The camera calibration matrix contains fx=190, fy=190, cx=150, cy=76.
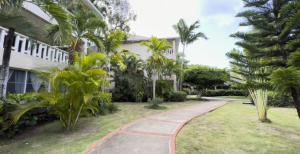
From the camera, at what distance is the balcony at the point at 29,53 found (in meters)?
7.64

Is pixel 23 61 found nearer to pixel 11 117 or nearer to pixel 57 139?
pixel 11 117

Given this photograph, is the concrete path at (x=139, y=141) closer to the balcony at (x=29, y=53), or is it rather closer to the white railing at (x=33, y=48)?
the balcony at (x=29, y=53)

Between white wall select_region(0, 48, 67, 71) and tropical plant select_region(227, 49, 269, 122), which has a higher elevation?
white wall select_region(0, 48, 67, 71)

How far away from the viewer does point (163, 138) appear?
19.9 ft

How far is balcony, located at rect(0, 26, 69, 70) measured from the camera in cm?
764

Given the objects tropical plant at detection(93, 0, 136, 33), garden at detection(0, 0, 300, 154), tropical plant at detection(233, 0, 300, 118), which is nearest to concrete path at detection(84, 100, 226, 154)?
garden at detection(0, 0, 300, 154)

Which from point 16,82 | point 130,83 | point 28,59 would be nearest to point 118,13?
point 130,83

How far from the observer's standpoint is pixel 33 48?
335 inches

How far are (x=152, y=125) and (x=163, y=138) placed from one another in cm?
174

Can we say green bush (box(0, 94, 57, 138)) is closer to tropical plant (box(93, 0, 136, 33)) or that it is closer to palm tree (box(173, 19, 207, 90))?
palm tree (box(173, 19, 207, 90))

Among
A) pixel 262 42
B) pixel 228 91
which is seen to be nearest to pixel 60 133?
pixel 262 42

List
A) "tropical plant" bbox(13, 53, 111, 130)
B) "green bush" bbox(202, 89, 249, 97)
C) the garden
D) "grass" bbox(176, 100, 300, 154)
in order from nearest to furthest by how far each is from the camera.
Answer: the garden → "grass" bbox(176, 100, 300, 154) → "tropical plant" bbox(13, 53, 111, 130) → "green bush" bbox(202, 89, 249, 97)

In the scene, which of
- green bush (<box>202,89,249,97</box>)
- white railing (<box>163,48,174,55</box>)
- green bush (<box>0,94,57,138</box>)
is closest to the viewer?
green bush (<box>0,94,57,138</box>)

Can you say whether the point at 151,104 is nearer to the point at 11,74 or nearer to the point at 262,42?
the point at 11,74
